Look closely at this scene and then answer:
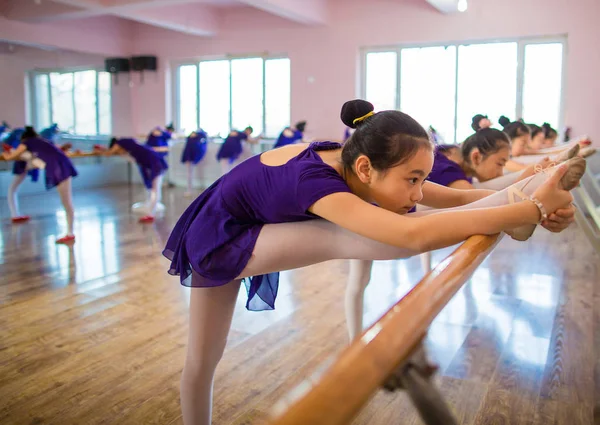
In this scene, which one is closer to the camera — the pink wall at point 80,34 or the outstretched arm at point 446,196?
the outstretched arm at point 446,196

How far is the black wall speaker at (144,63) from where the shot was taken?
10.7 metres

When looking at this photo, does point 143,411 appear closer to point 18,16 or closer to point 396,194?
point 396,194

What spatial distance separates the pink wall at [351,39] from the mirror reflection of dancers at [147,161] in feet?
11.4

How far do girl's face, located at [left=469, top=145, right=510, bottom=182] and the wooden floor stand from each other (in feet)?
2.64

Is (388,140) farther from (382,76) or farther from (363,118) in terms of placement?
(382,76)

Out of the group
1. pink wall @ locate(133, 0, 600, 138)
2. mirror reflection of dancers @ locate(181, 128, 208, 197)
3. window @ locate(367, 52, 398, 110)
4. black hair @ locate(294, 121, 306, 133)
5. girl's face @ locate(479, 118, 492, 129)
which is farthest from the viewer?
mirror reflection of dancers @ locate(181, 128, 208, 197)

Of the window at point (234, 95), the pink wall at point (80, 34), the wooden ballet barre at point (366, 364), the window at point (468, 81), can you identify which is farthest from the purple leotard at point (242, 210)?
the pink wall at point (80, 34)

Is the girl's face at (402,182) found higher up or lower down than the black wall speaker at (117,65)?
lower down

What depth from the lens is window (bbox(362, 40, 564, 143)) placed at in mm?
7922

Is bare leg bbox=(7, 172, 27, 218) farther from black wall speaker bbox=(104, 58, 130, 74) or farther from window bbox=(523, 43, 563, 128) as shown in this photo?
window bbox=(523, 43, 563, 128)

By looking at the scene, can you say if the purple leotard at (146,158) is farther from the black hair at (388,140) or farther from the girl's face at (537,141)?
the black hair at (388,140)

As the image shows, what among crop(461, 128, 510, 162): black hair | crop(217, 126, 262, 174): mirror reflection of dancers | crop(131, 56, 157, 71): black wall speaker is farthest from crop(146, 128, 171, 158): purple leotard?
crop(461, 128, 510, 162): black hair

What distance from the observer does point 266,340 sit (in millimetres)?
2742


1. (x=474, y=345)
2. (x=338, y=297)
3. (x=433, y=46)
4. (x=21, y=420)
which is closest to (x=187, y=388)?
(x=21, y=420)
